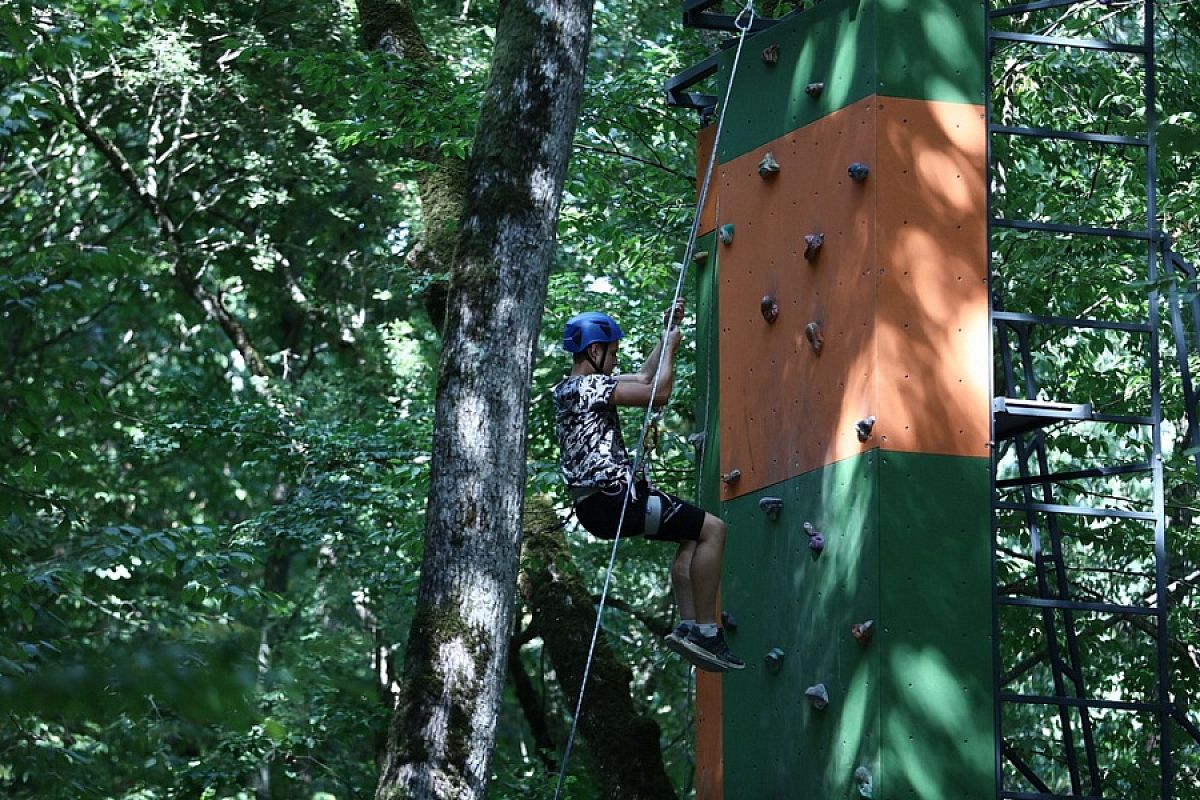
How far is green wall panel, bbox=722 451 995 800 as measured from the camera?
19.3 feet

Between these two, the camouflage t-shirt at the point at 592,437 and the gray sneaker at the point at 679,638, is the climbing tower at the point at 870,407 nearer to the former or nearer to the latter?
the gray sneaker at the point at 679,638

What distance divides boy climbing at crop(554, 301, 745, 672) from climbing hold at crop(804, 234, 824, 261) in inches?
26.0

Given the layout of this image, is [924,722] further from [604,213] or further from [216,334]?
[216,334]

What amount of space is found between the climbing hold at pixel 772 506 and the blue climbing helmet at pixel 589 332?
0.99 metres

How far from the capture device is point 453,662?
5.49 m

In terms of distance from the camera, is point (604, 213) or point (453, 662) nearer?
point (453, 662)

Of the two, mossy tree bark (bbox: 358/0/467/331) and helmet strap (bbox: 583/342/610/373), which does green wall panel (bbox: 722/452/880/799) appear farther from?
mossy tree bark (bbox: 358/0/467/331)

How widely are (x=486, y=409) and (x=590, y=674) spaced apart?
4.92m

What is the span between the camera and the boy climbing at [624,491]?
20.6ft

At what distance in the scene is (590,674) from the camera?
10.3 metres

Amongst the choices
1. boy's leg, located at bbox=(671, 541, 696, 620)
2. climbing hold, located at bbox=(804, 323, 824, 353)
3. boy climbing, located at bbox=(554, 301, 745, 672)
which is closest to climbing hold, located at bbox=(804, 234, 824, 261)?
climbing hold, located at bbox=(804, 323, 824, 353)

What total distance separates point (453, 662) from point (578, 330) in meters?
1.60

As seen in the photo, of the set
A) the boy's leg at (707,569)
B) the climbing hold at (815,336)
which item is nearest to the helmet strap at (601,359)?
the boy's leg at (707,569)

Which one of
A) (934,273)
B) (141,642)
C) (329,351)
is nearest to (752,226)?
(934,273)
